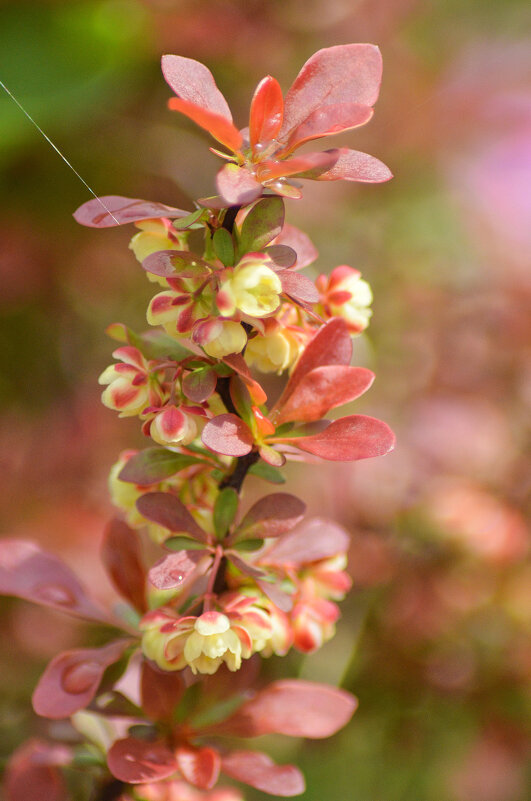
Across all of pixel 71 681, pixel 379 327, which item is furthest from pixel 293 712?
pixel 379 327

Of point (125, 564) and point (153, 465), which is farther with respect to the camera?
point (125, 564)

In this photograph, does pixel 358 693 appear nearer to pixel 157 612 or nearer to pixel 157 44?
pixel 157 612

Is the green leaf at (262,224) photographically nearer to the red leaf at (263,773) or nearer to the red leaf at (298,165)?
the red leaf at (298,165)

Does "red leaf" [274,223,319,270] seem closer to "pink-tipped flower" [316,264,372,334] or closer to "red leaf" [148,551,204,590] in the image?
"pink-tipped flower" [316,264,372,334]

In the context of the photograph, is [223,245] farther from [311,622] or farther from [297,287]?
[311,622]

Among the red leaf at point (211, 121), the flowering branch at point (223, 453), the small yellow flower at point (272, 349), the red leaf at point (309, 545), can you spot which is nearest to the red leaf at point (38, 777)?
the flowering branch at point (223, 453)

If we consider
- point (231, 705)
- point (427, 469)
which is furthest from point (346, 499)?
point (231, 705)
